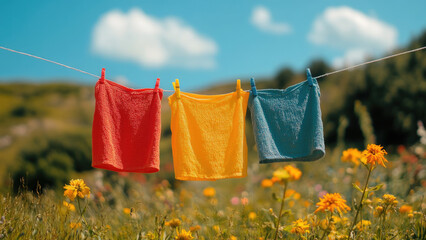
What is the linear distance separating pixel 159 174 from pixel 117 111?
597 cm

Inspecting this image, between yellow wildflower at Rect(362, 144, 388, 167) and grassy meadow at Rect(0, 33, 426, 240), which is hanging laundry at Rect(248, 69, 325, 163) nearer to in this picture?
grassy meadow at Rect(0, 33, 426, 240)

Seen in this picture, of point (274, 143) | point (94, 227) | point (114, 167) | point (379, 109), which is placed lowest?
point (94, 227)

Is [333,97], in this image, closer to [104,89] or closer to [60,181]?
[60,181]

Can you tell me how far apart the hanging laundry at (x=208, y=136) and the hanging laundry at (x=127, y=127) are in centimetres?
16

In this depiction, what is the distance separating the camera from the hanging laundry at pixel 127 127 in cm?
310

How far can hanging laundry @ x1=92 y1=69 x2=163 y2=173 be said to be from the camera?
3.10 m

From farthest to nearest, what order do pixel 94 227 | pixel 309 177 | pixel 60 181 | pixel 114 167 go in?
pixel 60 181, pixel 309 177, pixel 114 167, pixel 94 227

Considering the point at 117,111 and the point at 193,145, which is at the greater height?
the point at 117,111

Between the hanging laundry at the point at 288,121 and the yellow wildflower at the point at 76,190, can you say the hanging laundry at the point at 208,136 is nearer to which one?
the hanging laundry at the point at 288,121

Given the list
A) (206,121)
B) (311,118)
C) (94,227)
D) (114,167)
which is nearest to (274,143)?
(311,118)

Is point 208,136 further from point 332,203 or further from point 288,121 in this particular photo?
point 332,203

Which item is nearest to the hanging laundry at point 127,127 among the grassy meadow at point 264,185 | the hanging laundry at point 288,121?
the grassy meadow at point 264,185

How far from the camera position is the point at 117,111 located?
325 centimetres

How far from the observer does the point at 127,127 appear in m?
3.26
